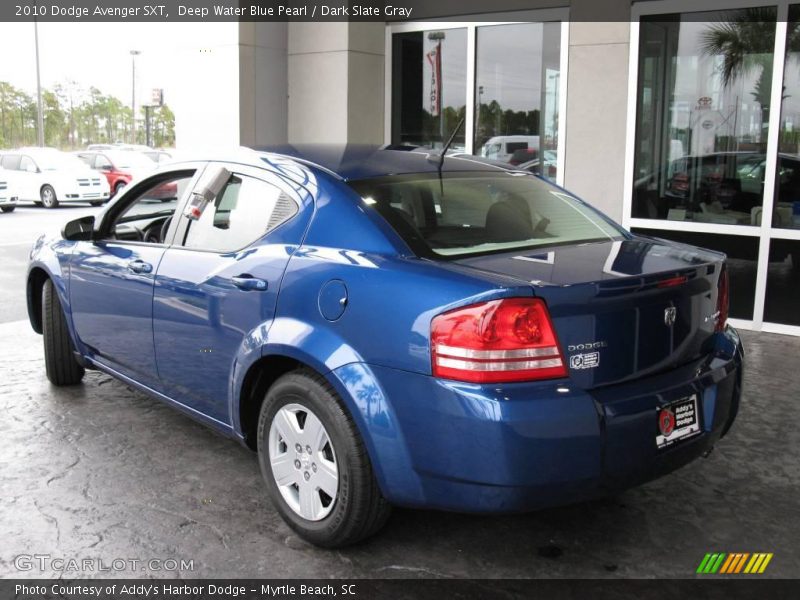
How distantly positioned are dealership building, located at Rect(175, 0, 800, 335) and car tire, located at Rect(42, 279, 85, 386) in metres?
4.62

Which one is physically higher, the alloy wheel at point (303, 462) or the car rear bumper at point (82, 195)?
the car rear bumper at point (82, 195)

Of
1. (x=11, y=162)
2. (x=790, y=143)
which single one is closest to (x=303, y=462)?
(x=790, y=143)

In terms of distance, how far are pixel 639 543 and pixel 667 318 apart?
96 centimetres

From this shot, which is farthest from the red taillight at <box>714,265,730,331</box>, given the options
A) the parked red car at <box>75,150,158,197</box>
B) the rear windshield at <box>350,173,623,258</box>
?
the parked red car at <box>75,150,158,197</box>

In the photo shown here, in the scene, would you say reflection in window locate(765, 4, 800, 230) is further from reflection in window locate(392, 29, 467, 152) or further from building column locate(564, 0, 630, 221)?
reflection in window locate(392, 29, 467, 152)

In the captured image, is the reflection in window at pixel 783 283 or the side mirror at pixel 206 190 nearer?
the side mirror at pixel 206 190

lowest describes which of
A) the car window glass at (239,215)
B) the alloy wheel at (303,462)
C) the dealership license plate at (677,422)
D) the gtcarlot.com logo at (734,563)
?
the gtcarlot.com logo at (734,563)

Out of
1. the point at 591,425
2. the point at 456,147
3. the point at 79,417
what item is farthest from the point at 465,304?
the point at 456,147

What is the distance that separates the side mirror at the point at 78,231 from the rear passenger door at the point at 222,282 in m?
0.99

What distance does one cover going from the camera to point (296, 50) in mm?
9734

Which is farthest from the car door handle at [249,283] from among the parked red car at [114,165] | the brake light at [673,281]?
the parked red car at [114,165]

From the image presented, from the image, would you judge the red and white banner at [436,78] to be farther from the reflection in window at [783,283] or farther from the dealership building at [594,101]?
the reflection in window at [783,283]

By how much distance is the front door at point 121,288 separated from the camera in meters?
4.23

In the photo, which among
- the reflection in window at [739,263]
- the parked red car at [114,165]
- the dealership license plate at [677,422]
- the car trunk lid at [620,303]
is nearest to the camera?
the car trunk lid at [620,303]
